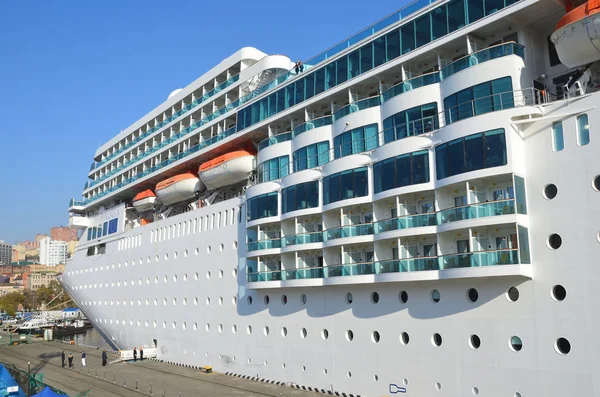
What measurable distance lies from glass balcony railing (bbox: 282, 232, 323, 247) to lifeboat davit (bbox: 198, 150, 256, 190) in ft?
19.9

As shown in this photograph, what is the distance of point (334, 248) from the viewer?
1869 cm

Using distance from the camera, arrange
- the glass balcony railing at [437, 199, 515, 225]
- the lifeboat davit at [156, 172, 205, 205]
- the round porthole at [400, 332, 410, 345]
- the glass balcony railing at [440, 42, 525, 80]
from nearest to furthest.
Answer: the glass balcony railing at [437, 199, 515, 225]
the glass balcony railing at [440, 42, 525, 80]
the round porthole at [400, 332, 410, 345]
the lifeboat davit at [156, 172, 205, 205]

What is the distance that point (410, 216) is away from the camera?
15469mm

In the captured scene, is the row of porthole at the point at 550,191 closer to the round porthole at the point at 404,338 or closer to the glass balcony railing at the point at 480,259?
the glass balcony railing at the point at 480,259

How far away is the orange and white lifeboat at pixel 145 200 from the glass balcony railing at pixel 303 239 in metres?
15.9

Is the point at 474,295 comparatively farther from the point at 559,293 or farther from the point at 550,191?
the point at 550,191

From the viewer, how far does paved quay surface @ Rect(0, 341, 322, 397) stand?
2002 centimetres

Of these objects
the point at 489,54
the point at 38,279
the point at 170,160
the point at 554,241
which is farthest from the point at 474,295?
the point at 38,279

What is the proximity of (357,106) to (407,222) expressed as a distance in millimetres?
5286

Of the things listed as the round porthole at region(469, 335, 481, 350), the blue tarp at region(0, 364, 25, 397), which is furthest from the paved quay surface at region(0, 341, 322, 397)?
the round porthole at region(469, 335, 481, 350)

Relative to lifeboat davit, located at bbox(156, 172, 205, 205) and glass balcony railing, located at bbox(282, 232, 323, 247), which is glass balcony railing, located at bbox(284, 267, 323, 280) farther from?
lifeboat davit, located at bbox(156, 172, 205, 205)

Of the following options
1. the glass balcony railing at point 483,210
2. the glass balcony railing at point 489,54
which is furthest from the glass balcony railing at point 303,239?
the glass balcony railing at point 489,54

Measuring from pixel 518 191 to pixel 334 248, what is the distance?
711cm

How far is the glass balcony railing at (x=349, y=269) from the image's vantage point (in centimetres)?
1692
